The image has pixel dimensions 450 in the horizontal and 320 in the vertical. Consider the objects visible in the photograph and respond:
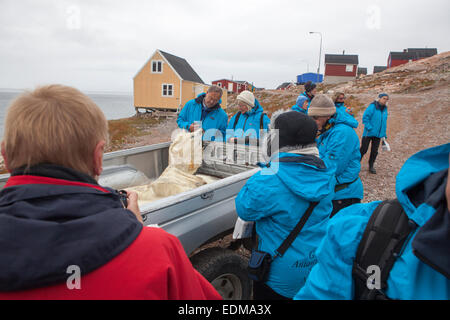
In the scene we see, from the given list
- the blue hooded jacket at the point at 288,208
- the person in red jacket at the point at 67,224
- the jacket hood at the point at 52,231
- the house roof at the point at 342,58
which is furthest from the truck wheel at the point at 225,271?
the house roof at the point at 342,58

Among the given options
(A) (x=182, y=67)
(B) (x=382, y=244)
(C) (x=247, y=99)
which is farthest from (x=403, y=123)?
(A) (x=182, y=67)

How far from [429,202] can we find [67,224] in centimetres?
112

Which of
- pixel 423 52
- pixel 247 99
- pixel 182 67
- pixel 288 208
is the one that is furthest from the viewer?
pixel 423 52

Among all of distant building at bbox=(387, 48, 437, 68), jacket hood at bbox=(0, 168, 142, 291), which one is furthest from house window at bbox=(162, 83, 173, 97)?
distant building at bbox=(387, 48, 437, 68)

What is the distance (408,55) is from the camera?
194 ft

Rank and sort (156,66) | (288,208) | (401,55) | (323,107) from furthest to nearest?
(401,55)
(156,66)
(323,107)
(288,208)

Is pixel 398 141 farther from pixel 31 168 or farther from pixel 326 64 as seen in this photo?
pixel 326 64

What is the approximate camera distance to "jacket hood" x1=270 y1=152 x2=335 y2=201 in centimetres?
184

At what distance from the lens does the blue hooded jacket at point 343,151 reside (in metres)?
3.03

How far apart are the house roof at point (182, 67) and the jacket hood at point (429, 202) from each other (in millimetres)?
31835

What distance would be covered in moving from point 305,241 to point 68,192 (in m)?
1.64

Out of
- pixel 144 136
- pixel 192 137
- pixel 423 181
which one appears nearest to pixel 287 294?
pixel 423 181

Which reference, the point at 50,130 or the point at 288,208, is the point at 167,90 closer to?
the point at 288,208
